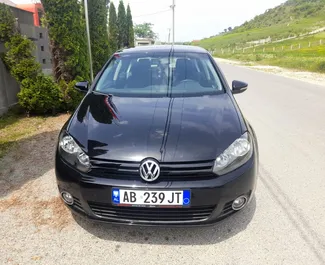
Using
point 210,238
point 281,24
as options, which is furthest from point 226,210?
point 281,24

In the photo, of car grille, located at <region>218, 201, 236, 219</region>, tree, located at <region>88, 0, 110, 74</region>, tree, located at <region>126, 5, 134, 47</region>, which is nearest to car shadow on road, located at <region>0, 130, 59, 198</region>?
car grille, located at <region>218, 201, 236, 219</region>

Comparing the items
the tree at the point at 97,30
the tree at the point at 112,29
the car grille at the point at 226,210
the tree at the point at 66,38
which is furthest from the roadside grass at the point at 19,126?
the tree at the point at 112,29

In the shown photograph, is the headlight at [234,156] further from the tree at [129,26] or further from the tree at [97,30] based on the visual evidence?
the tree at [129,26]

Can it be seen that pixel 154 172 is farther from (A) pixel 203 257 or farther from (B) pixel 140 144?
(A) pixel 203 257

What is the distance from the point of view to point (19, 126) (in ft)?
17.3

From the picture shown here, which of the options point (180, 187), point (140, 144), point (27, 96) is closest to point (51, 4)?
point (27, 96)

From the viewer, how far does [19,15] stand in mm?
6297

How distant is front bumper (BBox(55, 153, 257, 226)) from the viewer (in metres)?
1.92

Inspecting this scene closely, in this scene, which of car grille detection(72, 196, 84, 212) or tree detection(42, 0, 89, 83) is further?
tree detection(42, 0, 89, 83)

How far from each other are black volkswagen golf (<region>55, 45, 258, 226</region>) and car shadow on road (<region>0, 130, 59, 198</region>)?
3.94 feet

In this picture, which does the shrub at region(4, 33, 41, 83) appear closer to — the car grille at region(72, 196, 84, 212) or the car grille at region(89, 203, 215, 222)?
the car grille at region(72, 196, 84, 212)

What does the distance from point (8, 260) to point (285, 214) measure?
222 centimetres

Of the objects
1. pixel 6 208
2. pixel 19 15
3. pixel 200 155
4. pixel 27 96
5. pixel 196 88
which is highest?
pixel 19 15

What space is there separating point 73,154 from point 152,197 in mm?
680
